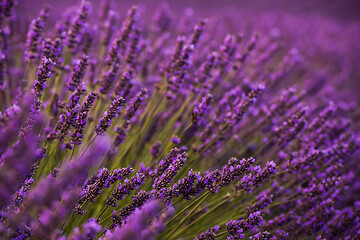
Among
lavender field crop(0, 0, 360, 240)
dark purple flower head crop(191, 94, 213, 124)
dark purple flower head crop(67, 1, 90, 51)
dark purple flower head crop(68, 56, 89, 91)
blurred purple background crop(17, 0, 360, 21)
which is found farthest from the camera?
blurred purple background crop(17, 0, 360, 21)

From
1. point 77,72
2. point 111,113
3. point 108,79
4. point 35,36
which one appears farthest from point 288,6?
point 111,113

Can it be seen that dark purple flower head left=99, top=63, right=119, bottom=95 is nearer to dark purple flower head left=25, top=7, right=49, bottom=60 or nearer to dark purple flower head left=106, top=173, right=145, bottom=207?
dark purple flower head left=25, top=7, right=49, bottom=60

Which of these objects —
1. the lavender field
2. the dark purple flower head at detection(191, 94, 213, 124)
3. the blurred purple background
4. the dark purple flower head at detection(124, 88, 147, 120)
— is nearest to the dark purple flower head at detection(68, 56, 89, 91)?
the lavender field

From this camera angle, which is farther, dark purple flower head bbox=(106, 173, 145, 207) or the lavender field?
dark purple flower head bbox=(106, 173, 145, 207)

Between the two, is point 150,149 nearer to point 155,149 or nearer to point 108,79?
point 155,149

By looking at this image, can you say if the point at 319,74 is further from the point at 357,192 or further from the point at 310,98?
the point at 357,192

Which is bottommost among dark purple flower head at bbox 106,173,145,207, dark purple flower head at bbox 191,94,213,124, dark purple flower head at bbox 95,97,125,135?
dark purple flower head at bbox 106,173,145,207

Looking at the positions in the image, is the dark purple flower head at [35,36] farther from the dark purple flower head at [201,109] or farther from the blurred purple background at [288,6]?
the blurred purple background at [288,6]

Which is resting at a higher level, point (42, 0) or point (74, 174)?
point (42, 0)

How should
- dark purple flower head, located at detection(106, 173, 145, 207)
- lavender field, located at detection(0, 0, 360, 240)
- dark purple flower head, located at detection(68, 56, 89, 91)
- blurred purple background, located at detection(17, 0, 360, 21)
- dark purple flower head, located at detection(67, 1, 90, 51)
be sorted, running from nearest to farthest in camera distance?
1. lavender field, located at detection(0, 0, 360, 240)
2. dark purple flower head, located at detection(106, 173, 145, 207)
3. dark purple flower head, located at detection(68, 56, 89, 91)
4. dark purple flower head, located at detection(67, 1, 90, 51)
5. blurred purple background, located at detection(17, 0, 360, 21)

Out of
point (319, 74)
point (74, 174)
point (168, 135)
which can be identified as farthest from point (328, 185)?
point (319, 74)
